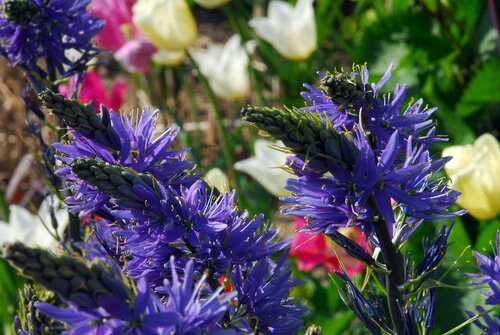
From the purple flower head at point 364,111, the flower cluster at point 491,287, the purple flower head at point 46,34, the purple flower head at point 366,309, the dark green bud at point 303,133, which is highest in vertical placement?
the dark green bud at point 303,133

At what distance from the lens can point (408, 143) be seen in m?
0.69

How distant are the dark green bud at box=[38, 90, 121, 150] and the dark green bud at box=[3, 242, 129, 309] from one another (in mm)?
198

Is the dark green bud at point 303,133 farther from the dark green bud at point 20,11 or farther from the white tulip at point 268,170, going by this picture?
the white tulip at point 268,170

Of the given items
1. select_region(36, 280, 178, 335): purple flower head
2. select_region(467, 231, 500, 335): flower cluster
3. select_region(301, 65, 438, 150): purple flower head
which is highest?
select_region(36, 280, 178, 335): purple flower head

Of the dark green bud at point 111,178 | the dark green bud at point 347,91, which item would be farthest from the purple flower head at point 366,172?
the dark green bud at point 111,178

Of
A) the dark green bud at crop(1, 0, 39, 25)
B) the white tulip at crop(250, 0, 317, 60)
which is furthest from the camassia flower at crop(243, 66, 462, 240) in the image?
the white tulip at crop(250, 0, 317, 60)

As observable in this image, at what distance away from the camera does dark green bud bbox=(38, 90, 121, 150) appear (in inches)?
27.1

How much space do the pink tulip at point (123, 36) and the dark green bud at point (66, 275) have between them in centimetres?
168

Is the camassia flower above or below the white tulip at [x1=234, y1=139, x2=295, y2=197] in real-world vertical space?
above

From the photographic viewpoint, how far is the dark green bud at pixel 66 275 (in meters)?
0.49

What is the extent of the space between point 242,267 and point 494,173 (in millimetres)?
891

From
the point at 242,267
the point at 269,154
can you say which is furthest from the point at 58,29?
the point at 269,154

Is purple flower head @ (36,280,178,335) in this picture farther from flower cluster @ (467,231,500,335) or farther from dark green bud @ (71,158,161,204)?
flower cluster @ (467,231,500,335)

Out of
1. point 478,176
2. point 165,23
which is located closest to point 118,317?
point 478,176
